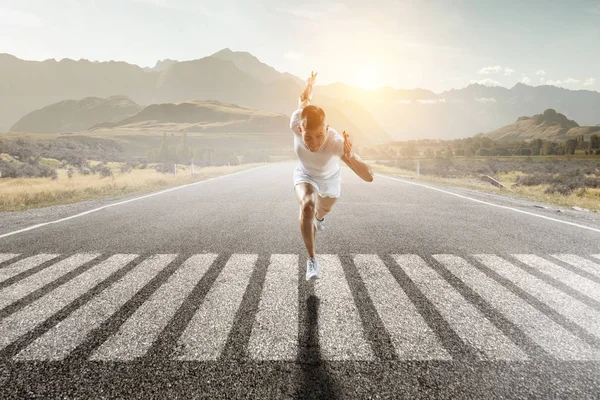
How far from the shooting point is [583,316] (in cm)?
302

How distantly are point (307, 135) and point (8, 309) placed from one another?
3113 mm

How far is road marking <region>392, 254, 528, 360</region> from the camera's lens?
244 centimetres

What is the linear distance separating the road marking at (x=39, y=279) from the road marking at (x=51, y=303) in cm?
24

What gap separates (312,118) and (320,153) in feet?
1.84

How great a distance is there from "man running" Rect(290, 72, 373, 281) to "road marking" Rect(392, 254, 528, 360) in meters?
1.18

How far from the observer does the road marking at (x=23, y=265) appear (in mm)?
4004

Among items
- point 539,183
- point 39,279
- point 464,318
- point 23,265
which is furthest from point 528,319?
point 539,183

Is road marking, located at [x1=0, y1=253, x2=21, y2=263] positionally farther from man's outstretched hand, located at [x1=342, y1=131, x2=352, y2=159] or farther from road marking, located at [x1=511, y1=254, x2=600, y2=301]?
road marking, located at [x1=511, y1=254, x2=600, y2=301]

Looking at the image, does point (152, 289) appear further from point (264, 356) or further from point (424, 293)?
point (424, 293)

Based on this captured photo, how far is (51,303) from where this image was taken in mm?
3189

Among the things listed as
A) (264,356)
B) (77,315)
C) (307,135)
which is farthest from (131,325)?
(307,135)

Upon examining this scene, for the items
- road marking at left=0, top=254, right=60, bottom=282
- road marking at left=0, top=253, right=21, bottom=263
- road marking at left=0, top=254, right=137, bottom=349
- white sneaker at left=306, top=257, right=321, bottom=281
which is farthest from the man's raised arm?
road marking at left=0, top=253, right=21, bottom=263

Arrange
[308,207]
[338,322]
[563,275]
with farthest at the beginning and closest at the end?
[563,275], [308,207], [338,322]

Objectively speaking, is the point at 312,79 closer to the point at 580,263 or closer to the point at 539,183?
the point at 580,263
